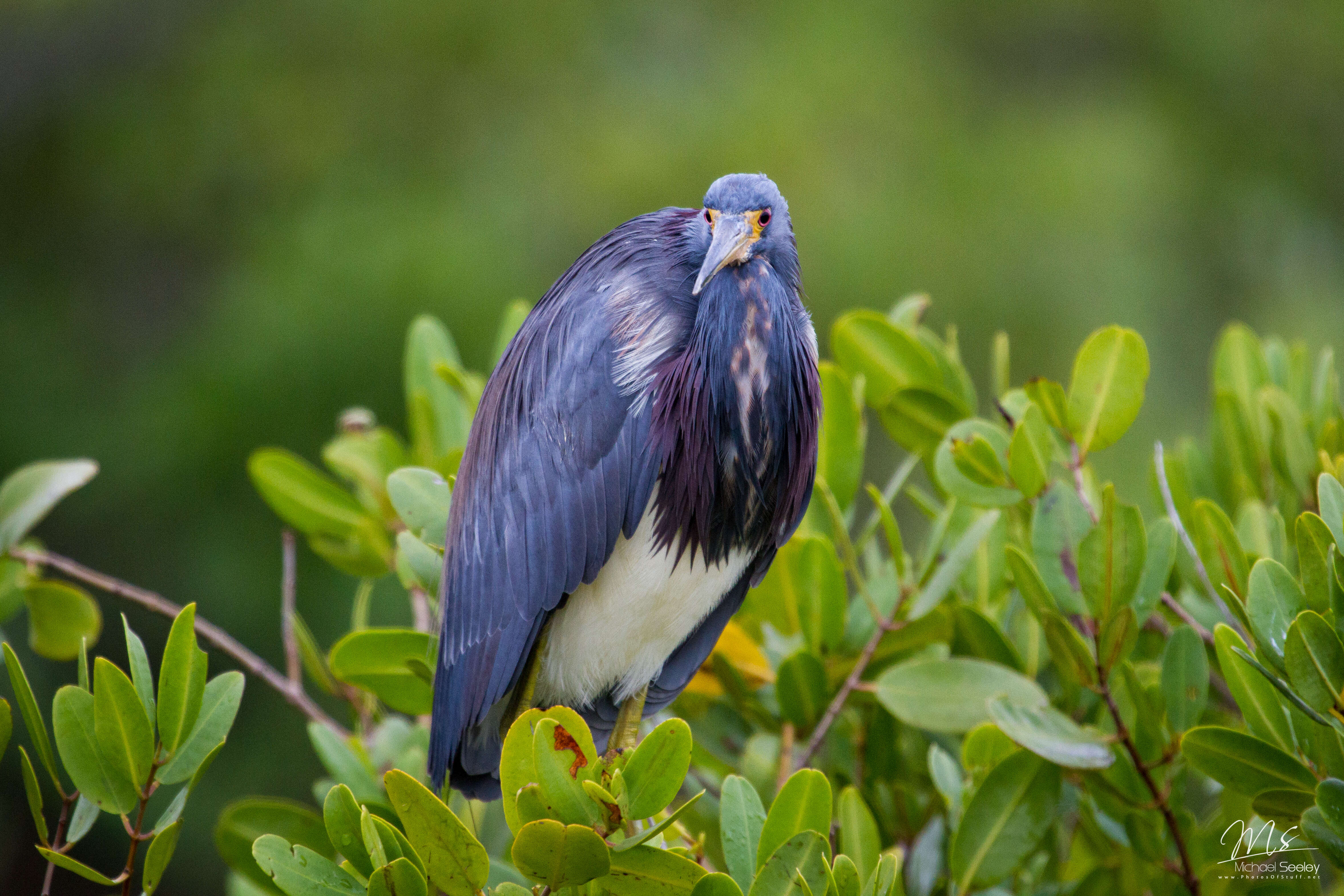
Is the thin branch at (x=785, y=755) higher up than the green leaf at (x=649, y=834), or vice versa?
the green leaf at (x=649, y=834)

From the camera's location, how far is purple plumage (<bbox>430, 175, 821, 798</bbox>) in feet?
5.66

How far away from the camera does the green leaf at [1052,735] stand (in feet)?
5.08

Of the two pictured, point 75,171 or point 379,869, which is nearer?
point 379,869

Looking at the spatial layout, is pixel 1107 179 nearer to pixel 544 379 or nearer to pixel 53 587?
pixel 544 379

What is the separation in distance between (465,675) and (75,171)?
180 inches

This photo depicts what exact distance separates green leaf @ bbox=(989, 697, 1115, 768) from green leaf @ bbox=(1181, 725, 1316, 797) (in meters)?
0.12

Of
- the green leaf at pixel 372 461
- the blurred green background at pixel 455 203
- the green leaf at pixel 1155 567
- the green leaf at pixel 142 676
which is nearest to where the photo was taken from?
the green leaf at pixel 142 676

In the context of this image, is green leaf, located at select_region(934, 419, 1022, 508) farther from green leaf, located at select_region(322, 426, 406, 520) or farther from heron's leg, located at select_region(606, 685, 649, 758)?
green leaf, located at select_region(322, 426, 406, 520)

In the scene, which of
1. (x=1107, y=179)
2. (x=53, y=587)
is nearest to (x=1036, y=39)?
(x=1107, y=179)

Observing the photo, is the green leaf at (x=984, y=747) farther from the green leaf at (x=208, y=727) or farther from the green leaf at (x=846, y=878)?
the green leaf at (x=208, y=727)

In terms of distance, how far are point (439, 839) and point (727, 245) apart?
3.02 feet

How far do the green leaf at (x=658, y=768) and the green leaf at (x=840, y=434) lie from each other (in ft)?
A: 2.75

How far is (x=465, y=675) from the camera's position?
177 cm

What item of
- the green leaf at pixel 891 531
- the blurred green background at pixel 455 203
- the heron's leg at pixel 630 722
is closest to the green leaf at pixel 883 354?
the green leaf at pixel 891 531
